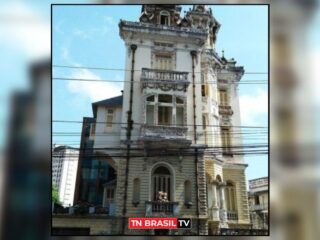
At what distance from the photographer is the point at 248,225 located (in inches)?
166

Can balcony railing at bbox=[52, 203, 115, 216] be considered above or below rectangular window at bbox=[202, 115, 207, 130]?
below

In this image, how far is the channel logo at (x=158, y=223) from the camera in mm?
3649

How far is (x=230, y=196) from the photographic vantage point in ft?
16.3

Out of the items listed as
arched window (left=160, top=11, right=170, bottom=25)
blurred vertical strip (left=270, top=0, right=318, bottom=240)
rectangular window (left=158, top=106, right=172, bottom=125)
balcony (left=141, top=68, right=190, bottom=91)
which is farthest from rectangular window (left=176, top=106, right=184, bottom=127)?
blurred vertical strip (left=270, top=0, right=318, bottom=240)

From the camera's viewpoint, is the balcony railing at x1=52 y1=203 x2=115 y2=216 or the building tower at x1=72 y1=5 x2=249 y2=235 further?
the building tower at x1=72 y1=5 x2=249 y2=235

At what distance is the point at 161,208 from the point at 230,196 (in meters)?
1.24

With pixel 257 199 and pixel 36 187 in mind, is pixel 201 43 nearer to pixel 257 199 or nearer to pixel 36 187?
pixel 257 199

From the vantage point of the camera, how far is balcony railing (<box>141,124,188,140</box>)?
4.67m

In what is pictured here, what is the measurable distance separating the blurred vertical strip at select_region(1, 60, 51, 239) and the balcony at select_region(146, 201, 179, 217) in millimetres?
1767

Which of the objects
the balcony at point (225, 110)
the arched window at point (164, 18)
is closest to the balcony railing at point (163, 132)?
the balcony at point (225, 110)

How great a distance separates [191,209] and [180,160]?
70 cm

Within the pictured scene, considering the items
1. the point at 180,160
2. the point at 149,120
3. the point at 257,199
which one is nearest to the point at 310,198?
the point at 257,199

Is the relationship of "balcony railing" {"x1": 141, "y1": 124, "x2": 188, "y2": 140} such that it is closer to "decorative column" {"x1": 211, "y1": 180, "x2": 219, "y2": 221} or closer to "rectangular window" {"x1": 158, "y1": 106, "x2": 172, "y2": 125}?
"rectangular window" {"x1": 158, "y1": 106, "x2": 172, "y2": 125}

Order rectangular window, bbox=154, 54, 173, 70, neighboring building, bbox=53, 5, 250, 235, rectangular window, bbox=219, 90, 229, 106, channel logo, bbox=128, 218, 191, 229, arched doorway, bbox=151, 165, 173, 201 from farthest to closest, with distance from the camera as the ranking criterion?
rectangular window, bbox=154, 54, 173, 70, rectangular window, bbox=219, 90, 229, 106, arched doorway, bbox=151, 165, 173, 201, neighboring building, bbox=53, 5, 250, 235, channel logo, bbox=128, 218, 191, 229
